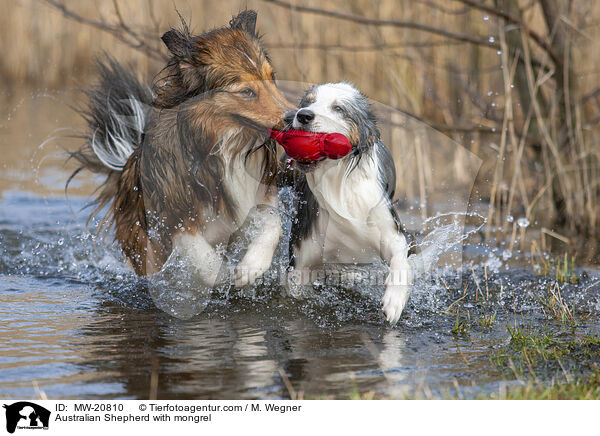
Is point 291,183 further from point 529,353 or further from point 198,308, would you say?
point 529,353

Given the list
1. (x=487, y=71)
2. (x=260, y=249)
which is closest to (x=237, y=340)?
(x=260, y=249)

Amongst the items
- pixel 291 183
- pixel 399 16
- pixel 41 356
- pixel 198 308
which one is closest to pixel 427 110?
pixel 399 16

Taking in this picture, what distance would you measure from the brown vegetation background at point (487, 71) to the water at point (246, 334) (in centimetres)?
105

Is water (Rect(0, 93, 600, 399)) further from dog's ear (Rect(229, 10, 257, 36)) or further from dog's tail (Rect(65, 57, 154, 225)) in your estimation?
dog's ear (Rect(229, 10, 257, 36))

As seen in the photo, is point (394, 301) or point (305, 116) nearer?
point (305, 116)

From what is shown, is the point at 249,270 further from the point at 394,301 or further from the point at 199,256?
the point at 394,301

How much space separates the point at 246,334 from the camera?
11.6ft

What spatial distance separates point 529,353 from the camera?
3227mm

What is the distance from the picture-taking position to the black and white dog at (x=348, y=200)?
135 inches

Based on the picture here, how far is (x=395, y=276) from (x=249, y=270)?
2.44 ft

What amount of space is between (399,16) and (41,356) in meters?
5.38

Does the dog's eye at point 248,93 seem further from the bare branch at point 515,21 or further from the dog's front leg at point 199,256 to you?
the bare branch at point 515,21
